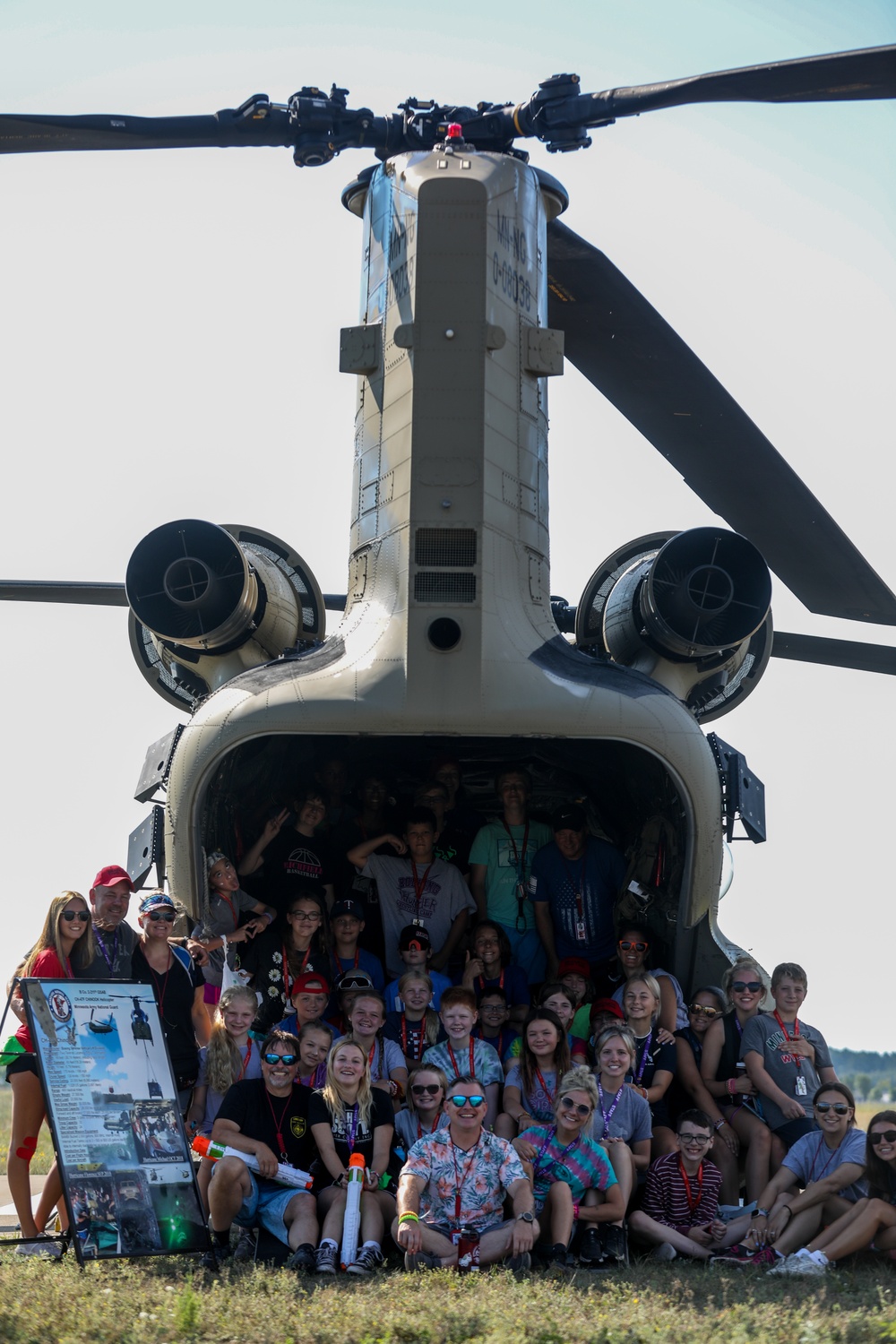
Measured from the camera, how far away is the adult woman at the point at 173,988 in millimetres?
8266

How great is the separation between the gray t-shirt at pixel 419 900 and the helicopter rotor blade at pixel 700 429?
341 cm

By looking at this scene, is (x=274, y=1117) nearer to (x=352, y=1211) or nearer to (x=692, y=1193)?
(x=352, y=1211)

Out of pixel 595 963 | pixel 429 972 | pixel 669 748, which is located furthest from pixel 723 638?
pixel 429 972

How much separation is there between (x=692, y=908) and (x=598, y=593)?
2.81 metres

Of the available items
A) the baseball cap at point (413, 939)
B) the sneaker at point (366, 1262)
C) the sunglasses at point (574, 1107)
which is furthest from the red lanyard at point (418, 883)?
the sneaker at point (366, 1262)

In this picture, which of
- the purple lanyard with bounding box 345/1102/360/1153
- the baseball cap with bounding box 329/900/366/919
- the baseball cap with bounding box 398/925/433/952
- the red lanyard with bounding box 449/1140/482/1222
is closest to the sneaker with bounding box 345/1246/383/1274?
the red lanyard with bounding box 449/1140/482/1222

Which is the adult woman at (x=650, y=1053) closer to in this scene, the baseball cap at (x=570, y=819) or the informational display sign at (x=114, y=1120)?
the baseball cap at (x=570, y=819)

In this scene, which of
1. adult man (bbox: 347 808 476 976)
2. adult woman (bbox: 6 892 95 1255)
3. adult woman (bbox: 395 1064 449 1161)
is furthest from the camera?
adult man (bbox: 347 808 476 976)

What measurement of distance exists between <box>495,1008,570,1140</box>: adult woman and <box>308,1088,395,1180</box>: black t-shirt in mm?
706

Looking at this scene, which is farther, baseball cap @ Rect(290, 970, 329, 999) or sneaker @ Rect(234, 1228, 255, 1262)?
baseball cap @ Rect(290, 970, 329, 999)

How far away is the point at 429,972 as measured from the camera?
31.3ft

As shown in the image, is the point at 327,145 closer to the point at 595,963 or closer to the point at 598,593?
the point at 598,593

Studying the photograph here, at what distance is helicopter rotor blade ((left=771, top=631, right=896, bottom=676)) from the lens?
12242mm

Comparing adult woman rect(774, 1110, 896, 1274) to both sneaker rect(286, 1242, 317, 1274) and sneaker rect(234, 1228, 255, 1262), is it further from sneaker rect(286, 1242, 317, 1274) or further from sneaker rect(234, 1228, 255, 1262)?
sneaker rect(234, 1228, 255, 1262)
